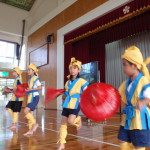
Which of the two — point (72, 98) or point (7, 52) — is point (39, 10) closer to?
point (7, 52)

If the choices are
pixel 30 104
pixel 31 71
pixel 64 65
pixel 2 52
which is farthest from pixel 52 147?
pixel 2 52

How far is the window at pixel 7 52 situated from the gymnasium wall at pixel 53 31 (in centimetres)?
153

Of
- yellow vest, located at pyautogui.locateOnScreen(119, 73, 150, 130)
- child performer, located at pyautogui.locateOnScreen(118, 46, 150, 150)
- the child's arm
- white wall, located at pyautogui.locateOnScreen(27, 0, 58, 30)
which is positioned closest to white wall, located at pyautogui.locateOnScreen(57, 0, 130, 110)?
white wall, located at pyautogui.locateOnScreen(27, 0, 58, 30)

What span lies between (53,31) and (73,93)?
8.66 m

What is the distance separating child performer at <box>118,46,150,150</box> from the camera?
1.41 metres

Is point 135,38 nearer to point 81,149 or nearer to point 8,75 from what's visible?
point 81,149

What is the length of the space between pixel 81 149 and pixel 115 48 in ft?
22.6

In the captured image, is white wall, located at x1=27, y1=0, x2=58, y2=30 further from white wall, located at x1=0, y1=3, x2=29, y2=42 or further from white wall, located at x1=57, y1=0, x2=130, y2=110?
white wall, located at x1=57, y1=0, x2=130, y2=110

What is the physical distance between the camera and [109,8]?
7020 mm

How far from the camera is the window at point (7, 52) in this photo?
13.0 m

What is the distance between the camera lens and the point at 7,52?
13.3 metres

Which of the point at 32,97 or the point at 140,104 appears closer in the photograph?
the point at 140,104

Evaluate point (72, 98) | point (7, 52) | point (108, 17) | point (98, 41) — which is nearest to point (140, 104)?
point (72, 98)

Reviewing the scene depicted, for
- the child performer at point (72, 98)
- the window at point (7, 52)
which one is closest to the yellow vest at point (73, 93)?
the child performer at point (72, 98)
